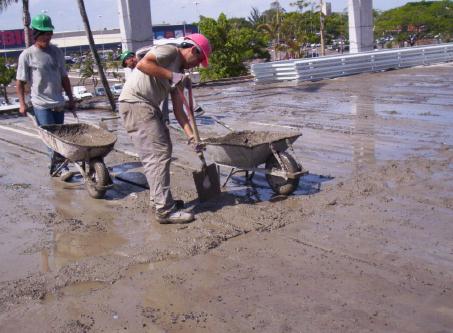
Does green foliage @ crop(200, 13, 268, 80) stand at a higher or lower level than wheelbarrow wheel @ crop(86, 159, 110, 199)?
higher

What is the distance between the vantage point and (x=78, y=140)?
7.23m

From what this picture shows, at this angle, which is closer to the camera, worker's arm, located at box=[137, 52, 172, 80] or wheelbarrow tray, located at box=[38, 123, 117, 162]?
worker's arm, located at box=[137, 52, 172, 80]

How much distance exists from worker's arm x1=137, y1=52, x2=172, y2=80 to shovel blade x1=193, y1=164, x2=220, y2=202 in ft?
3.93

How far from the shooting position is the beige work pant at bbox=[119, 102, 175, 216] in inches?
215

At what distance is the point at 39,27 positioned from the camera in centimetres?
657

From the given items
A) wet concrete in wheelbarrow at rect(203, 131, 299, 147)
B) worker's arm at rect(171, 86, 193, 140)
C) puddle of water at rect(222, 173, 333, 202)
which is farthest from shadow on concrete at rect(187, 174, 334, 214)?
worker's arm at rect(171, 86, 193, 140)

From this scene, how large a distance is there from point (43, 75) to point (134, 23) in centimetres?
974

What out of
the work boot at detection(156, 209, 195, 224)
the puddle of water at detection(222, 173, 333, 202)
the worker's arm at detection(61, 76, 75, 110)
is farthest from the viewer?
the worker's arm at detection(61, 76, 75, 110)

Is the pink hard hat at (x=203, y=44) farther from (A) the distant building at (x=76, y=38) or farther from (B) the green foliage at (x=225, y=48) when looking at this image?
(A) the distant building at (x=76, y=38)

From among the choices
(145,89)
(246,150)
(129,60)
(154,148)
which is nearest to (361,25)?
(129,60)

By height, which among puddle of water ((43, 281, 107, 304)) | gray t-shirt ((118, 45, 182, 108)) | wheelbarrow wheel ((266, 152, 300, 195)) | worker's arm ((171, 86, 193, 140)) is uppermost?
gray t-shirt ((118, 45, 182, 108))

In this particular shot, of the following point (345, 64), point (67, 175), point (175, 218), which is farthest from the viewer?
point (345, 64)

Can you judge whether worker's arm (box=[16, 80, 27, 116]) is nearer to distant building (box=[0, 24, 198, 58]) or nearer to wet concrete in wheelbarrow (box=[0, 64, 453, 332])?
wet concrete in wheelbarrow (box=[0, 64, 453, 332])

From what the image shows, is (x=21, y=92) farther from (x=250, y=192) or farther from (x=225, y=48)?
(x=225, y=48)
